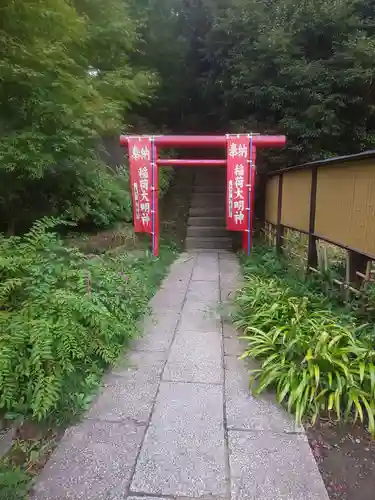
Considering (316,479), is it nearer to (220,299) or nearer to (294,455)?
(294,455)

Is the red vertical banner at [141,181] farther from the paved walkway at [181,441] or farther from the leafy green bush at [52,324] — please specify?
the paved walkway at [181,441]

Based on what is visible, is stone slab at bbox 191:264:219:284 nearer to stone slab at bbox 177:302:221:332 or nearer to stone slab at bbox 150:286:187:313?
stone slab at bbox 150:286:187:313

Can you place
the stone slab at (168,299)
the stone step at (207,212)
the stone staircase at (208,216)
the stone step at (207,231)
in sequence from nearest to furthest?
1. the stone slab at (168,299)
2. the stone staircase at (208,216)
3. the stone step at (207,231)
4. the stone step at (207,212)

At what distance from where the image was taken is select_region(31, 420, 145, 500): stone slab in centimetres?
172

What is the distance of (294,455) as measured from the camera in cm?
197

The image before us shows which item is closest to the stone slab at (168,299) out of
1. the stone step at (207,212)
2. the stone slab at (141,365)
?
the stone slab at (141,365)

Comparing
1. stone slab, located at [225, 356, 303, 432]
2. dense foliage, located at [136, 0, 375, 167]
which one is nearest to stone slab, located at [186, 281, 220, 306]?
stone slab, located at [225, 356, 303, 432]

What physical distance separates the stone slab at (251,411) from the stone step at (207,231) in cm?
756

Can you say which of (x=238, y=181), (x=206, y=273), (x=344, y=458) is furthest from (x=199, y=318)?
(x=238, y=181)

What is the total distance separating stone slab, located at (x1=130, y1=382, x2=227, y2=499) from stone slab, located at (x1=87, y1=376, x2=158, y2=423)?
80 millimetres

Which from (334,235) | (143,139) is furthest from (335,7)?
(334,235)

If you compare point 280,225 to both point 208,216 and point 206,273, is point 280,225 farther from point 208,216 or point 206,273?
point 208,216

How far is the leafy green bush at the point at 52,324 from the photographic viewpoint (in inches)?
83.9

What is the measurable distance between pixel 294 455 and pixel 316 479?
175 millimetres
